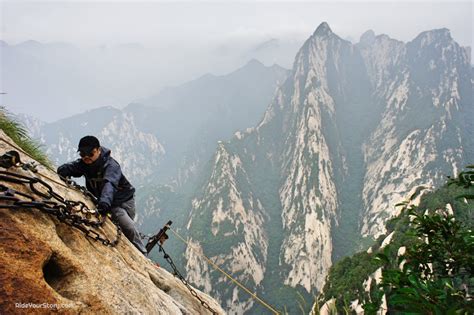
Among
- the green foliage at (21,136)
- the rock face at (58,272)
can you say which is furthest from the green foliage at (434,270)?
the green foliage at (21,136)

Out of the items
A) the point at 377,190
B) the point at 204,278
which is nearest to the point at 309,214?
the point at 377,190

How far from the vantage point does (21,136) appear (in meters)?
9.46

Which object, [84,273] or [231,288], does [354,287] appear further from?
[231,288]

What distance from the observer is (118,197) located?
9.59m

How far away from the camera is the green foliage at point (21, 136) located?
8.91 meters

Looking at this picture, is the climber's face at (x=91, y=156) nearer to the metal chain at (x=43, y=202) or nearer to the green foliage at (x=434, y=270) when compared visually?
the metal chain at (x=43, y=202)

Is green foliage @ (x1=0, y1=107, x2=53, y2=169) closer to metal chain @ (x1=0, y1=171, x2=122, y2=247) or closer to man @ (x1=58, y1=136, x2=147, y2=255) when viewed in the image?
man @ (x1=58, y1=136, x2=147, y2=255)

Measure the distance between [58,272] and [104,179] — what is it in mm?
3015

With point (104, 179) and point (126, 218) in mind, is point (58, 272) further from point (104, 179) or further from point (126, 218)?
point (126, 218)

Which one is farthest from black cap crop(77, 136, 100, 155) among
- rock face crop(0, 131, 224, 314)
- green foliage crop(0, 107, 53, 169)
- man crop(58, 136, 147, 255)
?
green foliage crop(0, 107, 53, 169)

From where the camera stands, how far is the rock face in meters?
4.05

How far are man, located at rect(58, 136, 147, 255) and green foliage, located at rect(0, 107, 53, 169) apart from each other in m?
1.31

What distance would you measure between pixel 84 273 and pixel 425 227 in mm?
5474

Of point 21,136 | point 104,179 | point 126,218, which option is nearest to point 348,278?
point 126,218
